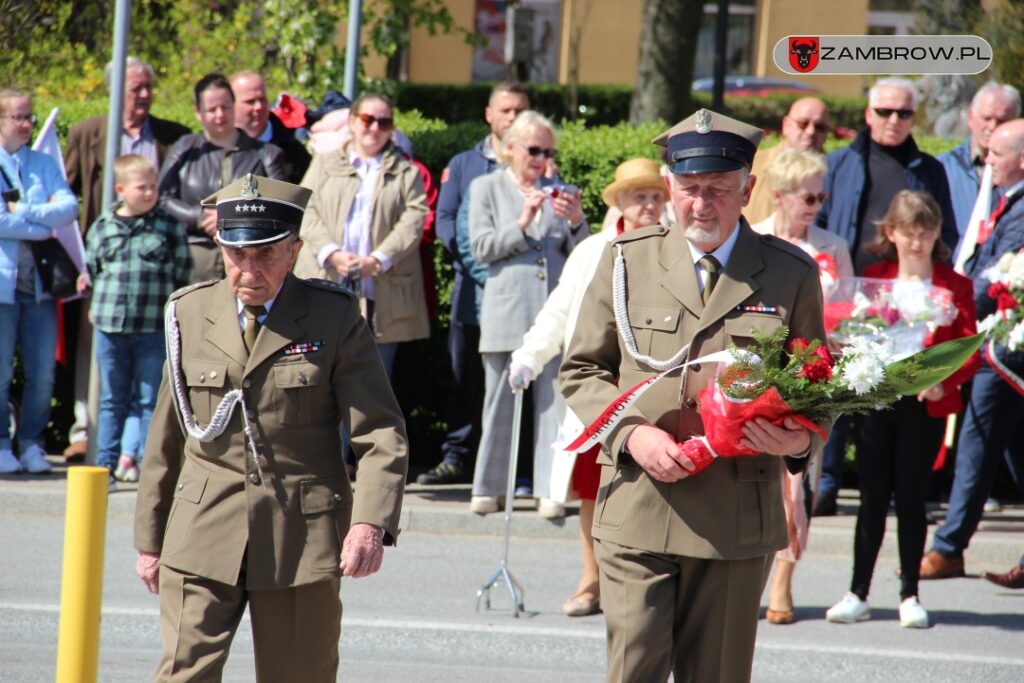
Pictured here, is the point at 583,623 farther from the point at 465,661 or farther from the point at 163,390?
the point at 163,390

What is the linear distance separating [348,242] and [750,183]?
518cm

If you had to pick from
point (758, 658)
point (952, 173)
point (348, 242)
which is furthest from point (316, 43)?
point (758, 658)

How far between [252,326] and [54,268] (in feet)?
18.7

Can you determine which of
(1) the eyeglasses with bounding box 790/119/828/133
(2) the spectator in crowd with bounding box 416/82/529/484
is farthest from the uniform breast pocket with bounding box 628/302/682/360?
(1) the eyeglasses with bounding box 790/119/828/133

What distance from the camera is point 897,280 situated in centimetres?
763

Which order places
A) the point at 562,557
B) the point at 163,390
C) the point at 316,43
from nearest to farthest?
the point at 163,390, the point at 562,557, the point at 316,43

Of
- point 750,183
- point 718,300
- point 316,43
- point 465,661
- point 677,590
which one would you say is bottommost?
point 465,661

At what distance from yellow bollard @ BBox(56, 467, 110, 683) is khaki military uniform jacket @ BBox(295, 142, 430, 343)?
16.4 ft

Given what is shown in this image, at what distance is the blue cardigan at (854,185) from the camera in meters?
9.65

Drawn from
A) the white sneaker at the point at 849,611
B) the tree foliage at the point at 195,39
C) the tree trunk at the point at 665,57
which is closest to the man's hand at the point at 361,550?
the white sneaker at the point at 849,611

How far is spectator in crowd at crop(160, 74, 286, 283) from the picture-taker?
9.86 metres

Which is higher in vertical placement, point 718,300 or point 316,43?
point 316,43

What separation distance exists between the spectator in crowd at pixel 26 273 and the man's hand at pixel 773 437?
671 centimetres

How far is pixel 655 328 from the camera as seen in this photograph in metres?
4.64
